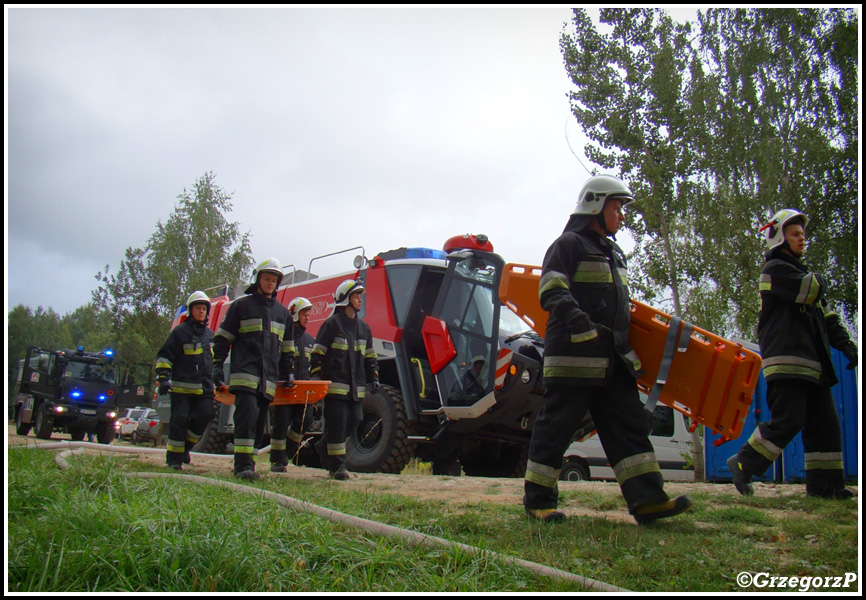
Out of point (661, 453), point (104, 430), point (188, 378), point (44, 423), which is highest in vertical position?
point (188, 378)

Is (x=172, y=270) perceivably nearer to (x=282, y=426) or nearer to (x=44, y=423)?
(x=44, y=423)

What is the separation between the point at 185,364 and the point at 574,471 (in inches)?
252

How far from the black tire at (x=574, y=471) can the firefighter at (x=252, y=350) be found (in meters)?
5.75

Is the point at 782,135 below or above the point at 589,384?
above

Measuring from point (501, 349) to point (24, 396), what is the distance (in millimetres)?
18636

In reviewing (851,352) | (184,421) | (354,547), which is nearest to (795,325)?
(851,352)

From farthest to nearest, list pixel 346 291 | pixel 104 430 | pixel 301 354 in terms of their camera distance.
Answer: pixel 104 430 < pixel 301 354 < pixel 346 291

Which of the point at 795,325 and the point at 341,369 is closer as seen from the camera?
the point at 795,325

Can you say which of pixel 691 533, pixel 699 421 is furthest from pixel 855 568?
pixel 699 421

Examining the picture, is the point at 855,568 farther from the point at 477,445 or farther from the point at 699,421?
the point at 477,445

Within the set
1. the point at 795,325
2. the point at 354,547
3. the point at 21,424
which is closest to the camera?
the point at 354,547

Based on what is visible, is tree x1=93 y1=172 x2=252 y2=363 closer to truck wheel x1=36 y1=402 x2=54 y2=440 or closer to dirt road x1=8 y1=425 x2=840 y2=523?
truck wheel x1=36 y1=402 x2=54 y2=440

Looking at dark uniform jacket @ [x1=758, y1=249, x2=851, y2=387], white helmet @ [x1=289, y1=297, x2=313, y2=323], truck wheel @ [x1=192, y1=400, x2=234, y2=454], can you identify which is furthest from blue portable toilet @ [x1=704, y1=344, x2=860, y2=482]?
truck wheel @ [x1=192, y1=400, x2=234, y2=454]

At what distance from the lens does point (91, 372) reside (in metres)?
19.3
